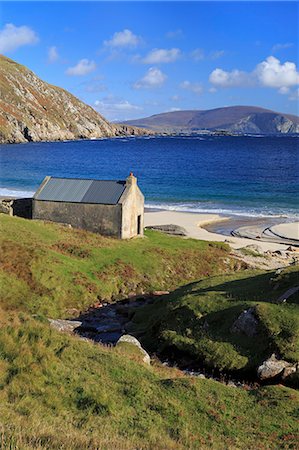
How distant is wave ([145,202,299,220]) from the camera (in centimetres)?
7575

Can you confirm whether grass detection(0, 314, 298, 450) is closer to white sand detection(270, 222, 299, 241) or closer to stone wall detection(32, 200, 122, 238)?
stone wall detection(32, 200, 122, 238)

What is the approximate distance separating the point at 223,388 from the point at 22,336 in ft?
24.4

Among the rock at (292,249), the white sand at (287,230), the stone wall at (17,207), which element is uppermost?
the stone wall at (17,207)

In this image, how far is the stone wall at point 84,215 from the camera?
44.1 m

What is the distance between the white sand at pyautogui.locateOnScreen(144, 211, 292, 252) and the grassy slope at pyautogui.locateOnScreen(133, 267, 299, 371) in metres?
27.1

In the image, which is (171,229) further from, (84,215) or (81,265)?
(81,265)

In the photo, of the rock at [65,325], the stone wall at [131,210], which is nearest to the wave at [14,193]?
the stone wall at [131,210]

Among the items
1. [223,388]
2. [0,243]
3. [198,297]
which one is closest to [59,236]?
[0,243]

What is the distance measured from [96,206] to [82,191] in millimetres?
3119

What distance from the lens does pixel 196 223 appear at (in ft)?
221

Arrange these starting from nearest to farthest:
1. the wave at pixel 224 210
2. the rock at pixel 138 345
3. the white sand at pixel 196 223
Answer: the rock at pixel 138 345
the white sand at pixel 196 223
the wave at pixel 224 210

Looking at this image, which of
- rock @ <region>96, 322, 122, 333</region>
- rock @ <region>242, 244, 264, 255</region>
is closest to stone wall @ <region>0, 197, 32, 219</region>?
rock @ <region>242, 244, 264, 255</region>

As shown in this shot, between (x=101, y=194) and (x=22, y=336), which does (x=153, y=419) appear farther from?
(x=101, y=194)

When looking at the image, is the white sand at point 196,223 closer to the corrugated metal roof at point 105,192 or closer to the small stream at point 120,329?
the corrugated metal roof at point 105,192
